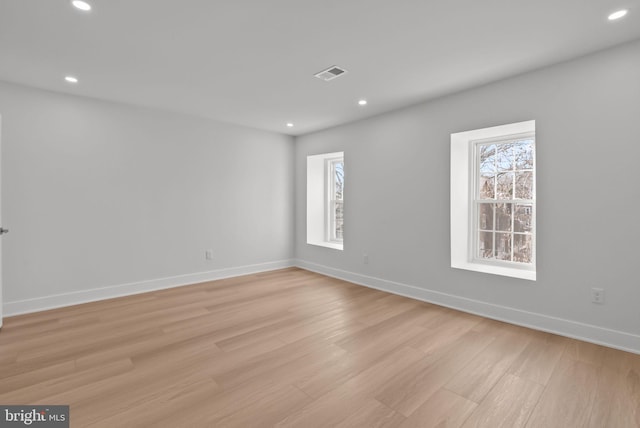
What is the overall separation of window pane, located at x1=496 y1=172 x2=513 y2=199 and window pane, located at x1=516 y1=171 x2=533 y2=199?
67mm

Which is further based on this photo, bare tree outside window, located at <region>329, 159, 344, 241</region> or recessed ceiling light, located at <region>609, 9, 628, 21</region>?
bare tree outside window, located at <region>329, 159, 344, 241</region>

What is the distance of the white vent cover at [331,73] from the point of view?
2.84 m

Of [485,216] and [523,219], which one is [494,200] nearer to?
[485,216]

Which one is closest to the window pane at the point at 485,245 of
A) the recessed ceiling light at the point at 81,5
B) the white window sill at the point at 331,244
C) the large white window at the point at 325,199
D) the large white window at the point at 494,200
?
the large white window at the point at 494,200

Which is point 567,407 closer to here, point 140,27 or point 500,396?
point 500,396

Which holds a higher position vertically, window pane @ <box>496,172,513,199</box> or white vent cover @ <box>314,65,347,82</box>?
white vent cover @ <box>314,65,347,82</box>

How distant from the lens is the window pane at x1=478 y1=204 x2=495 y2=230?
3.57 metres

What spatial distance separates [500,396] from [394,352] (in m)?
0.76

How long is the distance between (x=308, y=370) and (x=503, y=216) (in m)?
2.78

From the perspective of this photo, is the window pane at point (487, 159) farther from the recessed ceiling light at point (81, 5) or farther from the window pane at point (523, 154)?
the recessed ceiling light at point (81, 5)

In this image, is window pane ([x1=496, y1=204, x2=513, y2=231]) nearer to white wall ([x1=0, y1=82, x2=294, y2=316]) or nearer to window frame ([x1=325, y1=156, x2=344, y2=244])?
window frame ([x1=325, y1=156, x2=344, y2=244])

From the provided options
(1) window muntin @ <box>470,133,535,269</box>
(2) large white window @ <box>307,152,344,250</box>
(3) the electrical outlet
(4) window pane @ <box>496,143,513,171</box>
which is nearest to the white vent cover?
(1) window muntin @ <box>470,133,535,269</box>

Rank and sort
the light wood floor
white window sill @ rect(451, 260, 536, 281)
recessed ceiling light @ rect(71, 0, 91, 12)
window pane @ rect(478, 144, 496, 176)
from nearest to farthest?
the light wood floor → recessed ceiling light @ rect(71, 0, 91, 12) → white window sill @ rect(451, 260, 536, 281) → window pane @ rect(478, 144, 496, 176)

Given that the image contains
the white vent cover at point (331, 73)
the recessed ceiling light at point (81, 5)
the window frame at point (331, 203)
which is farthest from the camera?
the window frame at point (331, 203)
